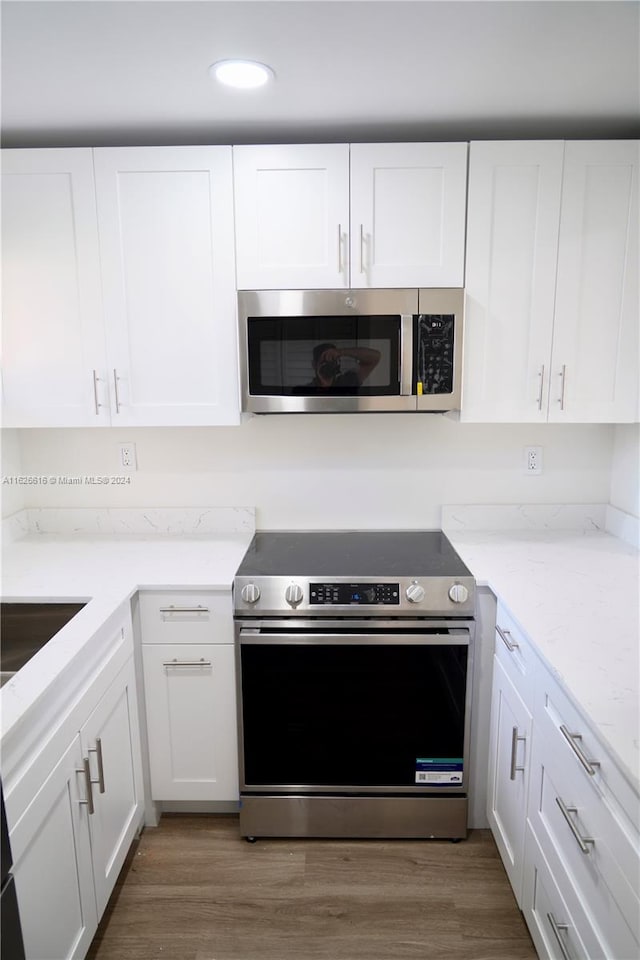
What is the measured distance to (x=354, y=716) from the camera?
6.14 ft

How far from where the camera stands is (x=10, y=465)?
2281mm

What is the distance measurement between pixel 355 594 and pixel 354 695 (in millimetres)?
345

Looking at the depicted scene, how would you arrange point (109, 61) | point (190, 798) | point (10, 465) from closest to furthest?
point (109, 61), point (190, 798), point (10, 465)

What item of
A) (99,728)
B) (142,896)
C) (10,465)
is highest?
(10,465)

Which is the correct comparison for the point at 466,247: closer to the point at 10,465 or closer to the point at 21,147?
the point at 21,147

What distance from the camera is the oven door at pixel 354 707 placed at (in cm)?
183

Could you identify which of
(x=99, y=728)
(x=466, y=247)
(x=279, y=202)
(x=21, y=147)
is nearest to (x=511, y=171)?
→ (x=466, y=247)

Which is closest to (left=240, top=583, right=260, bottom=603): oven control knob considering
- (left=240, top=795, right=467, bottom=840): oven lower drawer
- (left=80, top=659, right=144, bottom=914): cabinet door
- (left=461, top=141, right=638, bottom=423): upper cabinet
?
(left=80, top=659, right=144, bottom=914): cabinet door

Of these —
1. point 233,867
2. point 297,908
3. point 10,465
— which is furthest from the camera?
point 10,465

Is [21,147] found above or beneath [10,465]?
above

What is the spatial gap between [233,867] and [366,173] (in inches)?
92.0

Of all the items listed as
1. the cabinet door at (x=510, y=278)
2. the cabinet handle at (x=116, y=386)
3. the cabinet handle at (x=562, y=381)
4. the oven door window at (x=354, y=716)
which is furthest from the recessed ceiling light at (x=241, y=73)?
the oven door window at (x=354, y=716)

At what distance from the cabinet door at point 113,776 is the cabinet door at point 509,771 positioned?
1158 mm

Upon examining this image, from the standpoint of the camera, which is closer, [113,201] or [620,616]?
[620,616]
